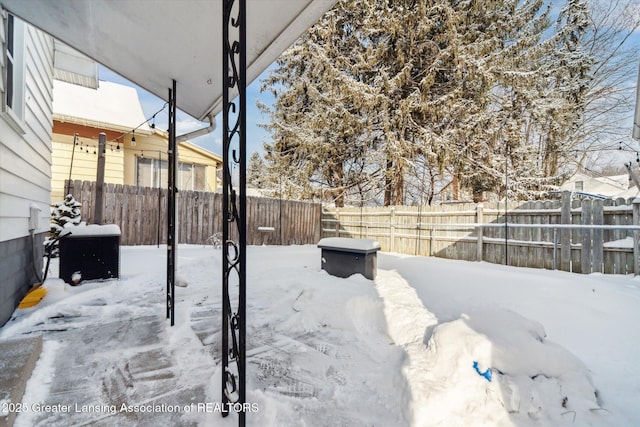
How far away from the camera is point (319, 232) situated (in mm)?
10500

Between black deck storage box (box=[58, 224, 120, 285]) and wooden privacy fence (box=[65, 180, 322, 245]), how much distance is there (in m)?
3.06

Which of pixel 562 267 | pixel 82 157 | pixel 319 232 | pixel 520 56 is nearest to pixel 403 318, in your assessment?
pixel 562 267

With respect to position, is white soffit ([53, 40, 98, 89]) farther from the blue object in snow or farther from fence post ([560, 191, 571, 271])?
fence post ([560, 191, 571, 271])

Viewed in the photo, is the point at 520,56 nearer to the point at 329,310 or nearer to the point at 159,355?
the point at 329,310

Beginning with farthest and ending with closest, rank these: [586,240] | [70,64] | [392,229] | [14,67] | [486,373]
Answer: [392,229]
[586,240]
[70,64]
[14,67]
[486,373]

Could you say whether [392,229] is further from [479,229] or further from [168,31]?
[168,31]

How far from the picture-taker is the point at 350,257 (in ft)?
14.8

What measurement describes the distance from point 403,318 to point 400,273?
2156 mm

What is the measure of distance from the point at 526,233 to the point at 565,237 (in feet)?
2.17

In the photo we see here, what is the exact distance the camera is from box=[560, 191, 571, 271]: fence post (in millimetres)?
5379

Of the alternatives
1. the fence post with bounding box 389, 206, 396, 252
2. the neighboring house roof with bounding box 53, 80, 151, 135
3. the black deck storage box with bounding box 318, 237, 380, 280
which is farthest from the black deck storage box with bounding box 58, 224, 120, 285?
the fence post with bounding box 389, 206, 396, 252

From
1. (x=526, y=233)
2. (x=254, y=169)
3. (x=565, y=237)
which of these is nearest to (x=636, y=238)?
(x=565, y=237)

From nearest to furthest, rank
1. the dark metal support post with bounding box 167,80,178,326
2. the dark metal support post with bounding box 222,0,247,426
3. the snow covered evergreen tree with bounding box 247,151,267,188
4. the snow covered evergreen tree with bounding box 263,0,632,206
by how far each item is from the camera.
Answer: the dark metal support post with bounding box 222,0,247,426, the dark metal support post with bounding box 167,80,178,326, the snow covered evergreen tree with bounding box 263,0,632,206, the snow covered evergreen tree with bounding box 247,151,267,188

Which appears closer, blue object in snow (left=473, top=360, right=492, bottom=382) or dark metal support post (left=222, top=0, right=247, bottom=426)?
dark metal support post (left=222, top=0, right=247, bottom=426)
